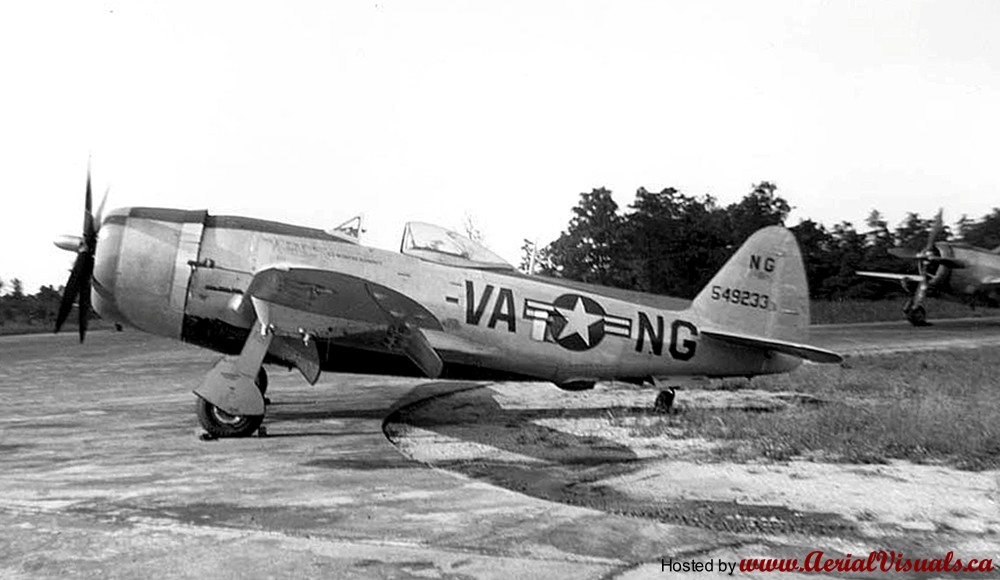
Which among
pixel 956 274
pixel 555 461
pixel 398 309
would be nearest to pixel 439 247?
pixel 398 309

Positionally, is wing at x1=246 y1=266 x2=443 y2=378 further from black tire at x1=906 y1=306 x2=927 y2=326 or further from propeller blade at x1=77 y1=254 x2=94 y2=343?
black tire at x1=906 y1=306 x2=927 y2=326

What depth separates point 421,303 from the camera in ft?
28.9

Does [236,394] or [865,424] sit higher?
[865,424]

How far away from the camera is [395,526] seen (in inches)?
176

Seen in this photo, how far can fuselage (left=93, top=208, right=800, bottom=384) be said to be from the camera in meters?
8.18

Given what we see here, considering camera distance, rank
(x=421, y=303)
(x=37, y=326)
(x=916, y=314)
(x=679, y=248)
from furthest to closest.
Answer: (x=679, y=248) → (x=37, y=326) → (x=916, y=314) → (x=421, y=303)

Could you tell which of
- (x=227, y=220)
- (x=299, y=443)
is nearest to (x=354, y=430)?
(x=299, y=443)

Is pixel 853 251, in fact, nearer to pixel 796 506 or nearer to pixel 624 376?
pixel 624 376

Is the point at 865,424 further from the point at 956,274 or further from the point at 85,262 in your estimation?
the point at 956,274

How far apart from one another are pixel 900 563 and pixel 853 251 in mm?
58579

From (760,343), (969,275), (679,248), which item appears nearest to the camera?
(760,343)

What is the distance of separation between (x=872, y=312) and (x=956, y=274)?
58.7 ft

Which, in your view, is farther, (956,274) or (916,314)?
(916,314)

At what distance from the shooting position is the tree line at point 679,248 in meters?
51.7
